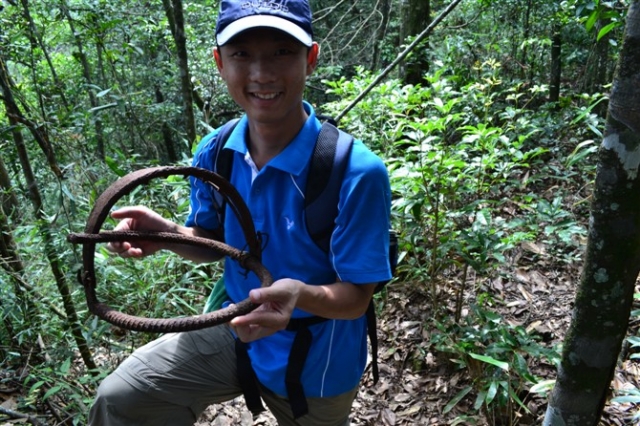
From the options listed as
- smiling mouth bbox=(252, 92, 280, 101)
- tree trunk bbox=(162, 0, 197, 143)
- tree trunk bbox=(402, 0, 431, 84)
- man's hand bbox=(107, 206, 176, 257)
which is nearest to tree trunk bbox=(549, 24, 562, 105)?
tree trunk bbox=(402, 0, 431, 84)

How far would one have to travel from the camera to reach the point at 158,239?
1.70 meters

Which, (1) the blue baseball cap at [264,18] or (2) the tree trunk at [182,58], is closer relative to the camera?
(1) the blue baseball cap at [264,18]

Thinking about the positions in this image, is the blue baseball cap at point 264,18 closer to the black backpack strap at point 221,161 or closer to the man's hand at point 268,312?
the black backpack strap at point 221,161

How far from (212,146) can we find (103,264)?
163 centimetres

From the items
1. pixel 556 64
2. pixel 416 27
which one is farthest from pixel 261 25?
pixel 556 64

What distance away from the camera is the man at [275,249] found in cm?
157

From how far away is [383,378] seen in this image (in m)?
3.07

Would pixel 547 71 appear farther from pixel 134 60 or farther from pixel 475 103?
pixel 134 60

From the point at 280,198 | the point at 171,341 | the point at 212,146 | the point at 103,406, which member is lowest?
the point at 103,406

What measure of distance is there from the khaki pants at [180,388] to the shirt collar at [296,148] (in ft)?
2.40

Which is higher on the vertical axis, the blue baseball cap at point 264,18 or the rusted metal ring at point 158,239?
the blue baseball cap at point 264,18

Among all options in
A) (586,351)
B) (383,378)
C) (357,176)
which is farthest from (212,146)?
(383,378)

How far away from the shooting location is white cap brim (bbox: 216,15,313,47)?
154 cm

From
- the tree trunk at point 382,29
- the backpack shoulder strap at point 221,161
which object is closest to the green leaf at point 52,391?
the backpack shoulder strap at point 221,161
